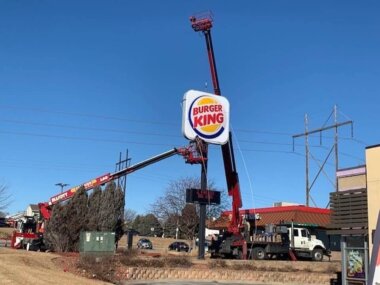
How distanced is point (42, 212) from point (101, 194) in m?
5.01

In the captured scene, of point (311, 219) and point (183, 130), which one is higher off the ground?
point (183, 130)

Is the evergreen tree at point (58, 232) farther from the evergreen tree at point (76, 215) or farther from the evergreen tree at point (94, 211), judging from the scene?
the evergreen tree at point (94, 211)

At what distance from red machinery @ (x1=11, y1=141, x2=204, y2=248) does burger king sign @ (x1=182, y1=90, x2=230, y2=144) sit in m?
1.18

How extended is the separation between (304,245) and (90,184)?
17.2 m

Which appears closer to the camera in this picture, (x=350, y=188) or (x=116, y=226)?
(x=350, y=188)

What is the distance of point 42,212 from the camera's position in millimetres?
40438

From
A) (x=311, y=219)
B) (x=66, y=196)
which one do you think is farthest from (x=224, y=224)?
(x=66, y=196)

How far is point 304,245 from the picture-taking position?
130 ft

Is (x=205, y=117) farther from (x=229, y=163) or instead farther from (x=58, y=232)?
(x=58, y=232)

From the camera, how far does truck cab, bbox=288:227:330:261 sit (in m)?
39.1

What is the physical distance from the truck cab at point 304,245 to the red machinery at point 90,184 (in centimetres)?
958

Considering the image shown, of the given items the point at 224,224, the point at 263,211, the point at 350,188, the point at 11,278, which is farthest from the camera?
the point at 224,224

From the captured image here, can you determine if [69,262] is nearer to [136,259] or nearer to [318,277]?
[136,259]

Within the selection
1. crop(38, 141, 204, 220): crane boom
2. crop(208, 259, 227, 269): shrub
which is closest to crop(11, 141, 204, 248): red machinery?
crop(38, 141, 204, 220): crane boom
